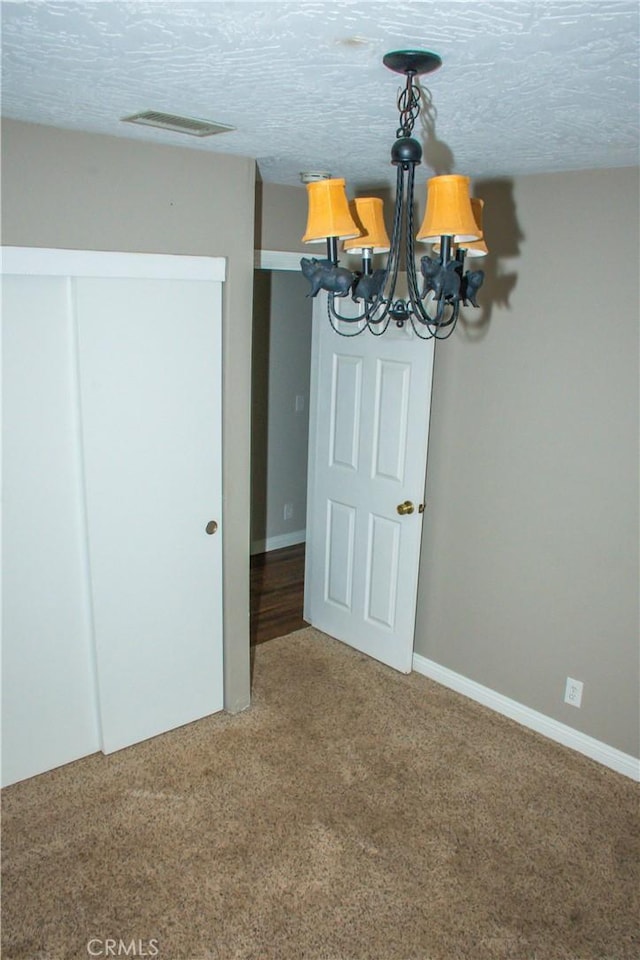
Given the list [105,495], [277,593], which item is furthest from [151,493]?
[277,593]

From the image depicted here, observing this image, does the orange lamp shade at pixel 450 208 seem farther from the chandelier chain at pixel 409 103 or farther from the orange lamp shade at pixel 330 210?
the orange lamp shade at pixel 330 210

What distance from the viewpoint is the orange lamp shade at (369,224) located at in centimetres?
211

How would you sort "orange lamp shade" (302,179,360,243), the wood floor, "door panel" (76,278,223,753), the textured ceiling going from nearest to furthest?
the textured ceiling, "orange lamp shade" (302,179,360,243), "door panel" (76,278,223,753), the wood floor

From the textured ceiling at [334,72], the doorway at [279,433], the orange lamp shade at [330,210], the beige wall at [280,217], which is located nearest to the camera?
the textured ceiling at [334,72]

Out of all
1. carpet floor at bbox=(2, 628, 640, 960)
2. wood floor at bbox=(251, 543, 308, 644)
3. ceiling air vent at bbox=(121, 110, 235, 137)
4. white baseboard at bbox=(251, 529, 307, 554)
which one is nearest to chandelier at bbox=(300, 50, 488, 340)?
ceiling air vent at bbox=(121, 110, 235, 137)

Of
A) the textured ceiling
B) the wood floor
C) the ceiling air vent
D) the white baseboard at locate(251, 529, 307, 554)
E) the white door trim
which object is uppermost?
the ceiling air vent

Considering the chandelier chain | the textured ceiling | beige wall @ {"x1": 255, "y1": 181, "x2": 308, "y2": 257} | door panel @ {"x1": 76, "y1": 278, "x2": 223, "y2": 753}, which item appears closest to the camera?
the textured ceiling

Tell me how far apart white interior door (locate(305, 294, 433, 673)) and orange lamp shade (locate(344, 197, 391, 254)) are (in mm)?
1294

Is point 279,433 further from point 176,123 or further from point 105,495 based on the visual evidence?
point 176,123

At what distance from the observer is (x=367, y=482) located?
12.6 feet

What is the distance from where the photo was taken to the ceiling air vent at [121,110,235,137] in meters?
2.22

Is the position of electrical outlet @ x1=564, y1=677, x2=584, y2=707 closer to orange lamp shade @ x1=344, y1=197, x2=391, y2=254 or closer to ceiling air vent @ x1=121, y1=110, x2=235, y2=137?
orange lamp shade @ x1=344, y1=197, x2=391, y2=254

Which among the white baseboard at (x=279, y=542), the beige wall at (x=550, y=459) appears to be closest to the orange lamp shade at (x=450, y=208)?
the beige wall at (x=550, y=459)

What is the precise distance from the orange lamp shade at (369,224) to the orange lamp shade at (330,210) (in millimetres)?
189
